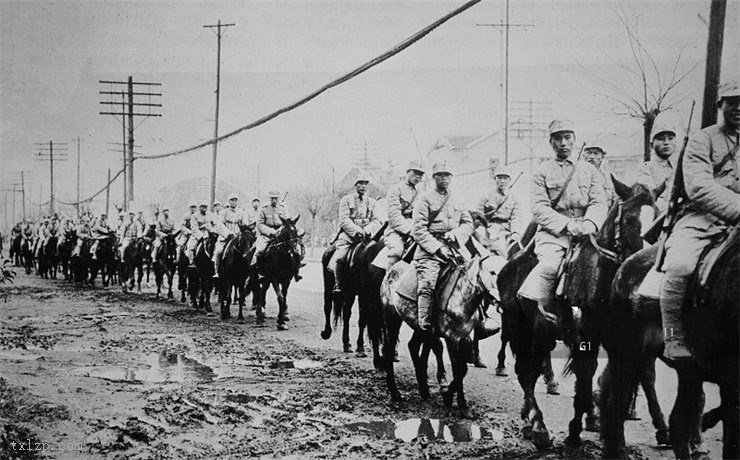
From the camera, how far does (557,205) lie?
5.69m

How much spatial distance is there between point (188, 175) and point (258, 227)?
265cm

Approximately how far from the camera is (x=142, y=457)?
5.06 m

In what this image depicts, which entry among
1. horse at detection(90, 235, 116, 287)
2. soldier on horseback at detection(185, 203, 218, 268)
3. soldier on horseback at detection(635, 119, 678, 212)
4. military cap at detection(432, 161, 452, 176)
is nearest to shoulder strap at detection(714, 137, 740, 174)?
soldier on horseback at detection(635, 119, 678, 212)

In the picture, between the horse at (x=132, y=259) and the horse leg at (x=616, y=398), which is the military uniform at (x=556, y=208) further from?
the horse at (x=132, y=259)

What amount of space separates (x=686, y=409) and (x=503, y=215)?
451 cm

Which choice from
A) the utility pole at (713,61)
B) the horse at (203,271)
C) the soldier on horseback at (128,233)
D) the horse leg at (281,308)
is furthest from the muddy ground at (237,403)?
the soldier on horseback at (128,233)

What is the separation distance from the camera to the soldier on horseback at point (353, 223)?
9094 millimetres

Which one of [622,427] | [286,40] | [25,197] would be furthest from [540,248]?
[25,197]

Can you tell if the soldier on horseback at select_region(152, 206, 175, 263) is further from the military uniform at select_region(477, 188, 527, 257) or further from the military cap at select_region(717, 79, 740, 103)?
the military cap at select_region(717, 79, 740, 103)

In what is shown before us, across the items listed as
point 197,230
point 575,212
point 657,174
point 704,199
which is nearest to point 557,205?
point 575,212

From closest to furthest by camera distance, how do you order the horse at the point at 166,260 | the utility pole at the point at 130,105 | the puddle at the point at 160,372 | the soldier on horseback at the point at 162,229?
the puddle at the point at 160,372, the utility pole at the point at 130,105, the soldier on horseback at the point at 162,229, the horse at the point at 166,260

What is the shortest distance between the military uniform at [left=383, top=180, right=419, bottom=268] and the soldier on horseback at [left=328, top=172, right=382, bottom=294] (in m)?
1.30

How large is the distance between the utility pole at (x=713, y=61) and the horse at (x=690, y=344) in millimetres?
1138

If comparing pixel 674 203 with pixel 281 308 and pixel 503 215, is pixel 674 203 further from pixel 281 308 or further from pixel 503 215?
pixel 281 308
